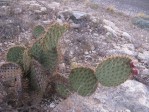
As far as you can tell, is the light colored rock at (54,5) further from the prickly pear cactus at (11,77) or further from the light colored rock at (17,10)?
the prickly pear cactus at (11,77)

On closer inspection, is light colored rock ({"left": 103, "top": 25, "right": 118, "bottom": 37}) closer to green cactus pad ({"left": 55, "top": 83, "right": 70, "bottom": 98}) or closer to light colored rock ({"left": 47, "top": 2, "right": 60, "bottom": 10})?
light colored rock ({"left": 47, "top": 2, "right": 60, "bottom": 10})

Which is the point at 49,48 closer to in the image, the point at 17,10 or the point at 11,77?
the point at 11,77

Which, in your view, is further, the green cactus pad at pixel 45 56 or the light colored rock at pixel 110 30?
the light colored rock at pixel 110 30

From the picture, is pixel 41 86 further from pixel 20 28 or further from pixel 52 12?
pixel 52 12

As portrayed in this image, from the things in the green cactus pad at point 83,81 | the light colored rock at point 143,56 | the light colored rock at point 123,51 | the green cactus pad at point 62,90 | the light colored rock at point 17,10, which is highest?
the green cactus pad at point 83,81

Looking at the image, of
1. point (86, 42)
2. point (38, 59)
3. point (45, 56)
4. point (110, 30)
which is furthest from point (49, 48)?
point (110, 30)

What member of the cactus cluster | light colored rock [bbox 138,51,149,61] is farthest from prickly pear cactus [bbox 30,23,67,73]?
light colored rock [bbox 138,51,149,61]

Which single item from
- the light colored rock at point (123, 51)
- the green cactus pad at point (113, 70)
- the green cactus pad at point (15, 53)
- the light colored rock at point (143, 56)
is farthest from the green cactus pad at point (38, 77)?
the light colored rock at point (143, 56)
